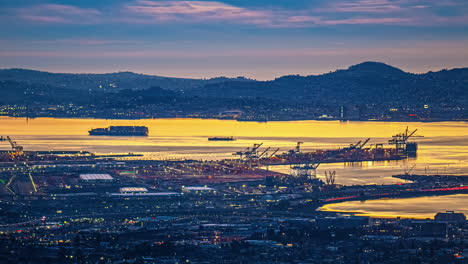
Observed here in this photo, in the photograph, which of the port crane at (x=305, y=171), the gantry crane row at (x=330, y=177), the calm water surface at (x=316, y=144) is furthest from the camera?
the port crane at (x=305, y=171)

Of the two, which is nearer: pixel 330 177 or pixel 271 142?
pixel 330 177

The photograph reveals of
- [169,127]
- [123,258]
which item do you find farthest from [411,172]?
[169,127]

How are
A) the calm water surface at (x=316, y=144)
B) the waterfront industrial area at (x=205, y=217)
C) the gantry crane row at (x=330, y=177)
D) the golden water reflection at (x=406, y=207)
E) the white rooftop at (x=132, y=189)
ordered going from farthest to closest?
the gantry crane row at (x=330, y=177)
the white rooftop at (x=132, y=189)
the calm water surface at (x=316, y=144)
the golden water reflection at (x=406, y=207)
the waterfront industrial area at (x=205, y=217)

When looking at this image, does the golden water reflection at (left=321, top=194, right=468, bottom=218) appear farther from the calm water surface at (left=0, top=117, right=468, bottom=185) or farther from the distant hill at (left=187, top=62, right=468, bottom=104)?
the distant hill at (left=187, top=62, right=468, bottom=104)

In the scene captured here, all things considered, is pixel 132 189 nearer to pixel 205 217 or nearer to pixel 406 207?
pixel 205 217

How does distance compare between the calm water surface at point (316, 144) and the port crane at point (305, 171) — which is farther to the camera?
the port crane at point (305, 171)

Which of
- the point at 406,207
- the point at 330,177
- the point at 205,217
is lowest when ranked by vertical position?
the point at 205,217

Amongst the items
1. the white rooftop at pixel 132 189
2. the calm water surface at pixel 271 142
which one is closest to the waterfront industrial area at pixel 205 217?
the white rooftop at pixel 132 189

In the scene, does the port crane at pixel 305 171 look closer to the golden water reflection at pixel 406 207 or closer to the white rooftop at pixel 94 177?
the golden water reflection at pixel 406 207

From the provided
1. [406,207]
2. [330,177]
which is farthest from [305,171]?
[406,207]
